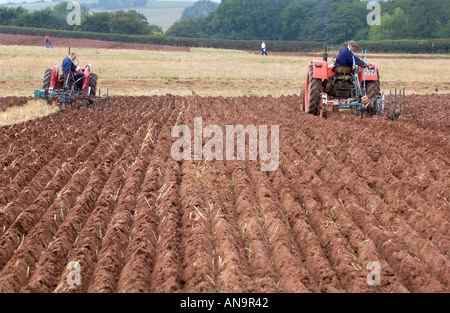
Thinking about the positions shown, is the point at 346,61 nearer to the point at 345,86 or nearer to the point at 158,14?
the point at 345,86

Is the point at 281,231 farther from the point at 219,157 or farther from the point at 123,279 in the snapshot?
the point at 219,157

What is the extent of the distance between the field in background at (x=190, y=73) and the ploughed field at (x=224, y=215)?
1289 cm

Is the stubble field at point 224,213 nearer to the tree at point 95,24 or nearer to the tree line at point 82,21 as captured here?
the tree at point 95,24

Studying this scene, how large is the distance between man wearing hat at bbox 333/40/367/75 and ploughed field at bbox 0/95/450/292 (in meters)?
2.40

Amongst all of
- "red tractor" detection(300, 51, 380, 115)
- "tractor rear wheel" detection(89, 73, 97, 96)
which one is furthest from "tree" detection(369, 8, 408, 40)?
"red tractor" detection(300, 51, 380, 115)

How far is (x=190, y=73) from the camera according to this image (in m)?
29.8

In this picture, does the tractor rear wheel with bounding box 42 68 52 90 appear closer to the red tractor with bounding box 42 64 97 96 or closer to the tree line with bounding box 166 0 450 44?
the red tractor with bounding box 42 64 97 96

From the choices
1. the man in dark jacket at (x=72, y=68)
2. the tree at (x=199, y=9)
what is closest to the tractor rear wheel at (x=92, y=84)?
the man in dark jacket at (x=72, y=68)

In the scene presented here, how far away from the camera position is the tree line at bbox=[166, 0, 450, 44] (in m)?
68.0

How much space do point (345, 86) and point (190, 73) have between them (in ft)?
56.6

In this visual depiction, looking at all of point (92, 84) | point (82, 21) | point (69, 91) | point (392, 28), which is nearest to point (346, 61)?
point (92, 84)

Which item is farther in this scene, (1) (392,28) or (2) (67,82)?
(1) (392,28)

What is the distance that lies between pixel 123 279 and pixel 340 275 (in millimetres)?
1876
